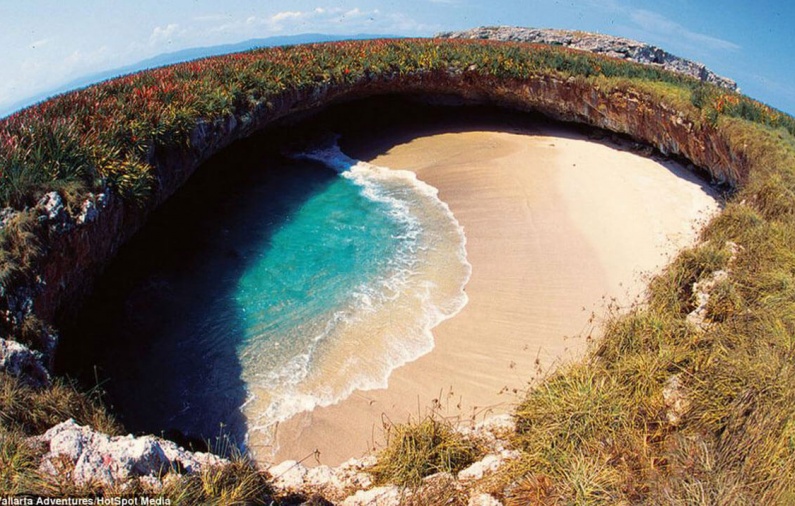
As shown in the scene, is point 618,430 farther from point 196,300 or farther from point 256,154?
point 256,154

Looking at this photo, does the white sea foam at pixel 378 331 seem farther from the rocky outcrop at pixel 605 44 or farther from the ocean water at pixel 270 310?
the rocky outcrop at pixel 605 44

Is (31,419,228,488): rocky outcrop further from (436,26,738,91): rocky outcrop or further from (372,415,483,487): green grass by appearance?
(436,26,738,91): rocky outcrop

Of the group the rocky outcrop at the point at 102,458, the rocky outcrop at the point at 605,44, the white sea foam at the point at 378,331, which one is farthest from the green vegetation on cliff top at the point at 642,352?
the rocky outcrop at the point at 605,44

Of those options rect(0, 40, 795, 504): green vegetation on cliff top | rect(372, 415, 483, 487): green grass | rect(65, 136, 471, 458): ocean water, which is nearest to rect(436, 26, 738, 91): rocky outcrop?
rect(0, 40, 795, 504): green vegetation on cliff top

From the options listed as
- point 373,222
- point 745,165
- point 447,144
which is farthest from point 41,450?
point 447,144

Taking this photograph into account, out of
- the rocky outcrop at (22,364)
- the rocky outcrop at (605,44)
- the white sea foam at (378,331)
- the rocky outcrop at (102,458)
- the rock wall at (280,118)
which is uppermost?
the rocky outcrop at (605,44)
